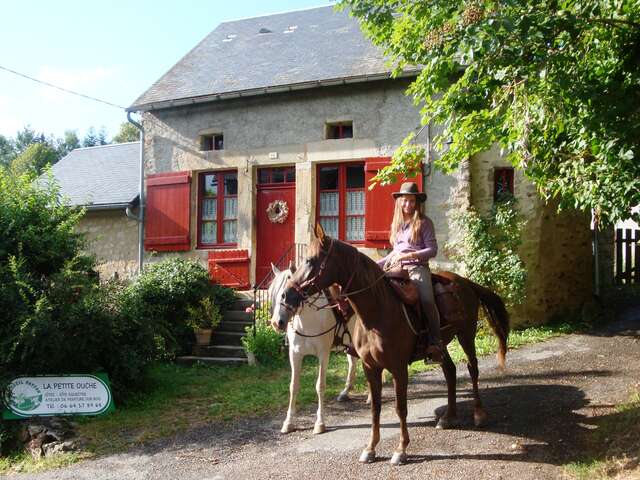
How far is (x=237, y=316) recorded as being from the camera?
412 inches

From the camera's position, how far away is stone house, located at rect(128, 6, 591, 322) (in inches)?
407

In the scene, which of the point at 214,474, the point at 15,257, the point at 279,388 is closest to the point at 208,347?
the point at 279,388

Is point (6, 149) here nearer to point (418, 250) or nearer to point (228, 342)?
point (228, 342)

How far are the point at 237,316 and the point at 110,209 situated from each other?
191 inches

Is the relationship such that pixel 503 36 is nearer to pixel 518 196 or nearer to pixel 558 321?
pixel 518 196

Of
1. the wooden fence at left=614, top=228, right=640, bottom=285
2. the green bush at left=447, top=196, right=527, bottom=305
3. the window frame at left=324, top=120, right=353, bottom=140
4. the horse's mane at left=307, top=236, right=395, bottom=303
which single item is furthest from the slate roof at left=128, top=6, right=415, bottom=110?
the wooden fence at left=614, top=228, right=640, bottom=285

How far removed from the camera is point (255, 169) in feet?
39.1

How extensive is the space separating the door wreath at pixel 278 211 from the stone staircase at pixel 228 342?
1810 mm

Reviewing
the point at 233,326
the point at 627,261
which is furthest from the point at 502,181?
the point at 233,326

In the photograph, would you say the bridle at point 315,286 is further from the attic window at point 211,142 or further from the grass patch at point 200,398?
A: the attic window at point 211,142

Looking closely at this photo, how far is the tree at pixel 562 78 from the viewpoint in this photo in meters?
4.95

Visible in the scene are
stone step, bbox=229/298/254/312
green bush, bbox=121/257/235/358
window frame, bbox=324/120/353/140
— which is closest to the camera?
green bush, bbox=121/257/235/358

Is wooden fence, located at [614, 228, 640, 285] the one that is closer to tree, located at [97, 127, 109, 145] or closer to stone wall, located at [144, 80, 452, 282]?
stone wall, located at [144, 80, 452, 282]

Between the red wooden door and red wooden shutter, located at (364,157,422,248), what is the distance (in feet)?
5.57
